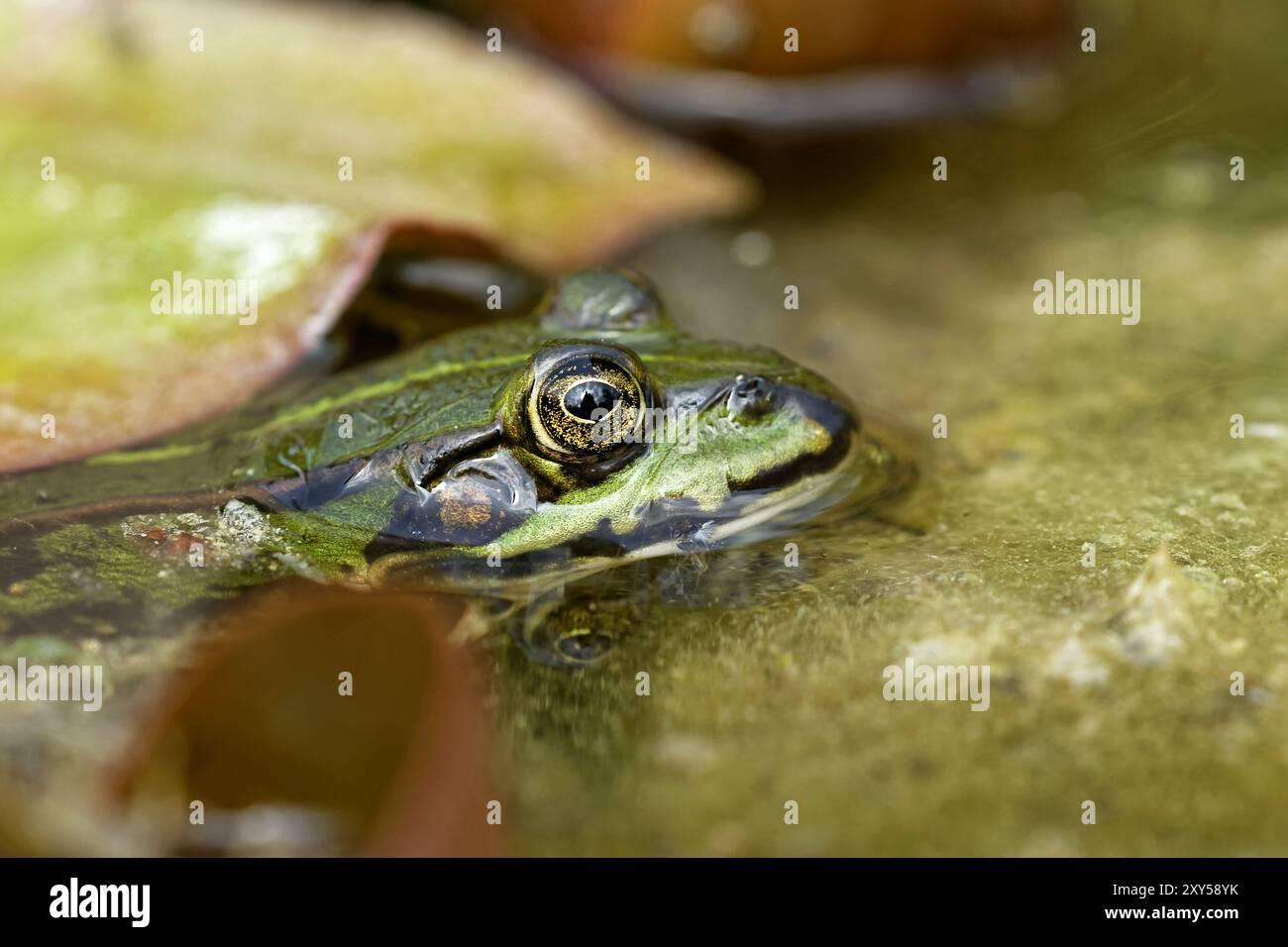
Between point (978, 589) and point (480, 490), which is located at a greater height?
point (480, 490)

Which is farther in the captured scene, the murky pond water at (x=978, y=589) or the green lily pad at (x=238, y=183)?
the green lily pad at (x=238, y=183)

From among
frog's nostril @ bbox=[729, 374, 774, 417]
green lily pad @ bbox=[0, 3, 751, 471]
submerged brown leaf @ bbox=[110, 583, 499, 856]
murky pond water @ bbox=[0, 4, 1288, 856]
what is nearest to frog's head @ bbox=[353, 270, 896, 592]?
frog's nostril @ bbox=[729, 374, 774, 417]

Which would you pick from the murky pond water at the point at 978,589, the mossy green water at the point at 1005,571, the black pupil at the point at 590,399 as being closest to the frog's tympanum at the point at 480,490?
the black pupil at the point at 590,399

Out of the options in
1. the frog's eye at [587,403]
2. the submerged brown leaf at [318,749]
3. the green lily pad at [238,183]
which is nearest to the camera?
the submerged brown leaf at [318,749]

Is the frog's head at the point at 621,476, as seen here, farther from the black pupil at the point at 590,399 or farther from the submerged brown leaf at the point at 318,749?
the submerged brown leaf at the point at 318,749

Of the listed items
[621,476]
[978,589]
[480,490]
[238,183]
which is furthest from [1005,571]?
[238,183]

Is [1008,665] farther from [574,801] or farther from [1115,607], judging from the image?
[574,801]

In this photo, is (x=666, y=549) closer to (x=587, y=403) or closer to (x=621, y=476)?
(x=621, y=476)

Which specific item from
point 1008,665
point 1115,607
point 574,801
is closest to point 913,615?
point 1008,665
